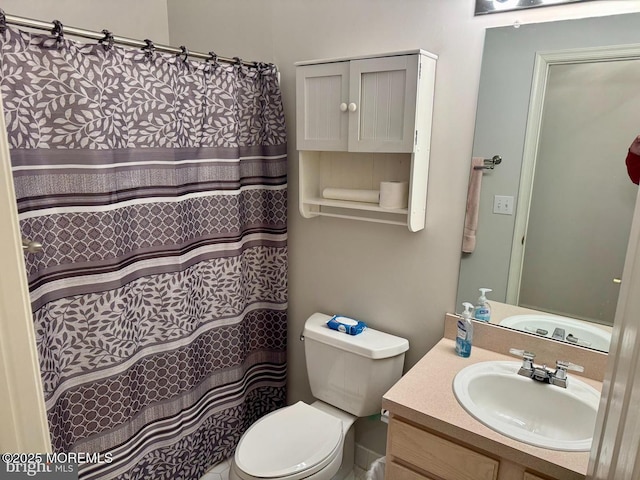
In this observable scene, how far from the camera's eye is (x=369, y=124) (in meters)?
1.64

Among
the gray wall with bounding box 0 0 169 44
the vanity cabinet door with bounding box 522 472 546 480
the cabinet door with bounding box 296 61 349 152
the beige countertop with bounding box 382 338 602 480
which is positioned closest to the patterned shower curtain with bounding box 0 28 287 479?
the cabinet door with bounding box 296 61 349 152

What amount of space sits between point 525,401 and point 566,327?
310 mm

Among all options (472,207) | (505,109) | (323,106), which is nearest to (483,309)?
(472,207)

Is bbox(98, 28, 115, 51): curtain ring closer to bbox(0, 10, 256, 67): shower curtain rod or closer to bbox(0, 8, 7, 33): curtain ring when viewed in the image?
bbox(0, 10, 256, 67): shower curtain rod

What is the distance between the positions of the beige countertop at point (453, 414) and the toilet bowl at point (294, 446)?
0.44m

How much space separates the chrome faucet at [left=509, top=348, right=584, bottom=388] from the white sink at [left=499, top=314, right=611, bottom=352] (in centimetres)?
10

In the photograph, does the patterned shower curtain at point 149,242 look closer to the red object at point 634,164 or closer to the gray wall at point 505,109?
the gray wall at point 505,109

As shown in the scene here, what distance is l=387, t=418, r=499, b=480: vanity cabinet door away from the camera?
4.03 feet

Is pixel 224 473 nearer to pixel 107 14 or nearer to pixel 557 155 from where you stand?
pixel 557 155

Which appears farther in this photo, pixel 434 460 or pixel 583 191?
pixel 583 191

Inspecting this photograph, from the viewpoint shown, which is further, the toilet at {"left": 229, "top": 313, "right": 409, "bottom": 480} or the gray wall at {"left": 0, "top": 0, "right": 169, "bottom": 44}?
the gray wall at {"left": 0, "top": 0, "right": 169, "bottom": 44}

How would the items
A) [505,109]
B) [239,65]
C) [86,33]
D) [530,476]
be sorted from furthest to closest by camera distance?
[239,65] < [505,109] < [86,33] < [530,476]

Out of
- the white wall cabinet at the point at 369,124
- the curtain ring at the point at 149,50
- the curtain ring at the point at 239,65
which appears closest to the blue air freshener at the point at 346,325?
the white wall cabinet at the point at 369,124

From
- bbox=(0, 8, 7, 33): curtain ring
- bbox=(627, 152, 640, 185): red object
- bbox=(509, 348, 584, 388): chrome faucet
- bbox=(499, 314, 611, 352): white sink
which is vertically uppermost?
bbox=(0, 8, 7, 33): curtain ring
